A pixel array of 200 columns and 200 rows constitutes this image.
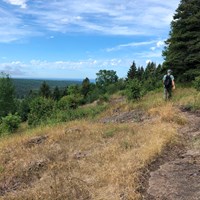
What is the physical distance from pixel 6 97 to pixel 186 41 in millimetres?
37574

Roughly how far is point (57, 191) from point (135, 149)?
108 inches

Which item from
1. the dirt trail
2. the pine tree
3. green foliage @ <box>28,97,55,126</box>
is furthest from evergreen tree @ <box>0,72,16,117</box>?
the dirt trail

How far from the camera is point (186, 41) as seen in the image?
24.2 metres

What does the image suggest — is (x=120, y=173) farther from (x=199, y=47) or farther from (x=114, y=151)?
(x=199, y=47)

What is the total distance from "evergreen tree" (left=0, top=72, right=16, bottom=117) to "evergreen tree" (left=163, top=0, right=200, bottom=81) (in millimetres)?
34913

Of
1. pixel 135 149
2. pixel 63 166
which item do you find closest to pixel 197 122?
pixel 135 149

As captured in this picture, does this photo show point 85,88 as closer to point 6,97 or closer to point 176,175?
point 6,97

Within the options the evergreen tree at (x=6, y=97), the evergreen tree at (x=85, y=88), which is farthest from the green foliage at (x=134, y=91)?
the evergreen tree at (x=85, y=88)

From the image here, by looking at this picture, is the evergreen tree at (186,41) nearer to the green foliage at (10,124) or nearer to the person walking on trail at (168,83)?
the person walking on trail at (168,83)

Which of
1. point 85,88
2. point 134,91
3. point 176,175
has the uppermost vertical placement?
point 134,91

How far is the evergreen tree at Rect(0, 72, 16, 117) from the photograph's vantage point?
53500 mm

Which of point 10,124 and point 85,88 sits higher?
point 85,88

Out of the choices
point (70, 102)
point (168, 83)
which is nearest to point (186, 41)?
point (168, 83)

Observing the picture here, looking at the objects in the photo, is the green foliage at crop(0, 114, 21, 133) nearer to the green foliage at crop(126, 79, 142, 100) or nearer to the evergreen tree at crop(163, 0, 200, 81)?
the green foliage at crop(126, 79, 142, 100)
